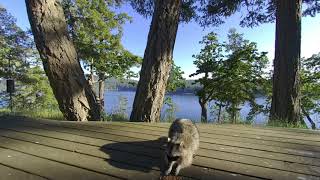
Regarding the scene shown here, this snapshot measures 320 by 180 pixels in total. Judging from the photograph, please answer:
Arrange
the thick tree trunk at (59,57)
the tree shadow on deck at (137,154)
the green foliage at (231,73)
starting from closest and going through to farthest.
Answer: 1. the tree shadow on deck at (137,154)
2. the thick tree trunk at (59,57)
3. the green foliage at (231,73)

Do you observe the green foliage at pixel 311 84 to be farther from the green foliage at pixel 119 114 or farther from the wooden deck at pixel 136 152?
the wooden deck at pixel 136 152

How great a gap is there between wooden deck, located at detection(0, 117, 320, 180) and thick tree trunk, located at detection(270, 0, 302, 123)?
3.78 meters

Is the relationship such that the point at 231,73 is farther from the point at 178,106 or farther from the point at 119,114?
the point at 119,114

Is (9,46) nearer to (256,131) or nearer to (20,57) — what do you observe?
(20,57)

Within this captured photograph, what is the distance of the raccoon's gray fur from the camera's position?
260 cm

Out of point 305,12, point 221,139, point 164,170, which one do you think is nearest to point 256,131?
point 221,139

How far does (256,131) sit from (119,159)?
211 centimetres

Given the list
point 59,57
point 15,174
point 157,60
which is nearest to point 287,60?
point 157,60

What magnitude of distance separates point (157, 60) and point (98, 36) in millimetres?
14556

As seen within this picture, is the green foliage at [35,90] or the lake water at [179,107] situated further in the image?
the green foliage at [35,90]

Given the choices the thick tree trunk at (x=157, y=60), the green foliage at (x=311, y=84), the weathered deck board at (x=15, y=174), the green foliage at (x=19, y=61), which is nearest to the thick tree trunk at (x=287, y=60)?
the thick tree trunk at (x=157, y=60)

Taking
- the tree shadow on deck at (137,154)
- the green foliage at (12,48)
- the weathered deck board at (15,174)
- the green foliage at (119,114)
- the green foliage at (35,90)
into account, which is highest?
the green foliage at (12,48)

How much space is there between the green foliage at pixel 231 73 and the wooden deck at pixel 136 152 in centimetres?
1218

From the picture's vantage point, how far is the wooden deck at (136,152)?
8.69 ft
